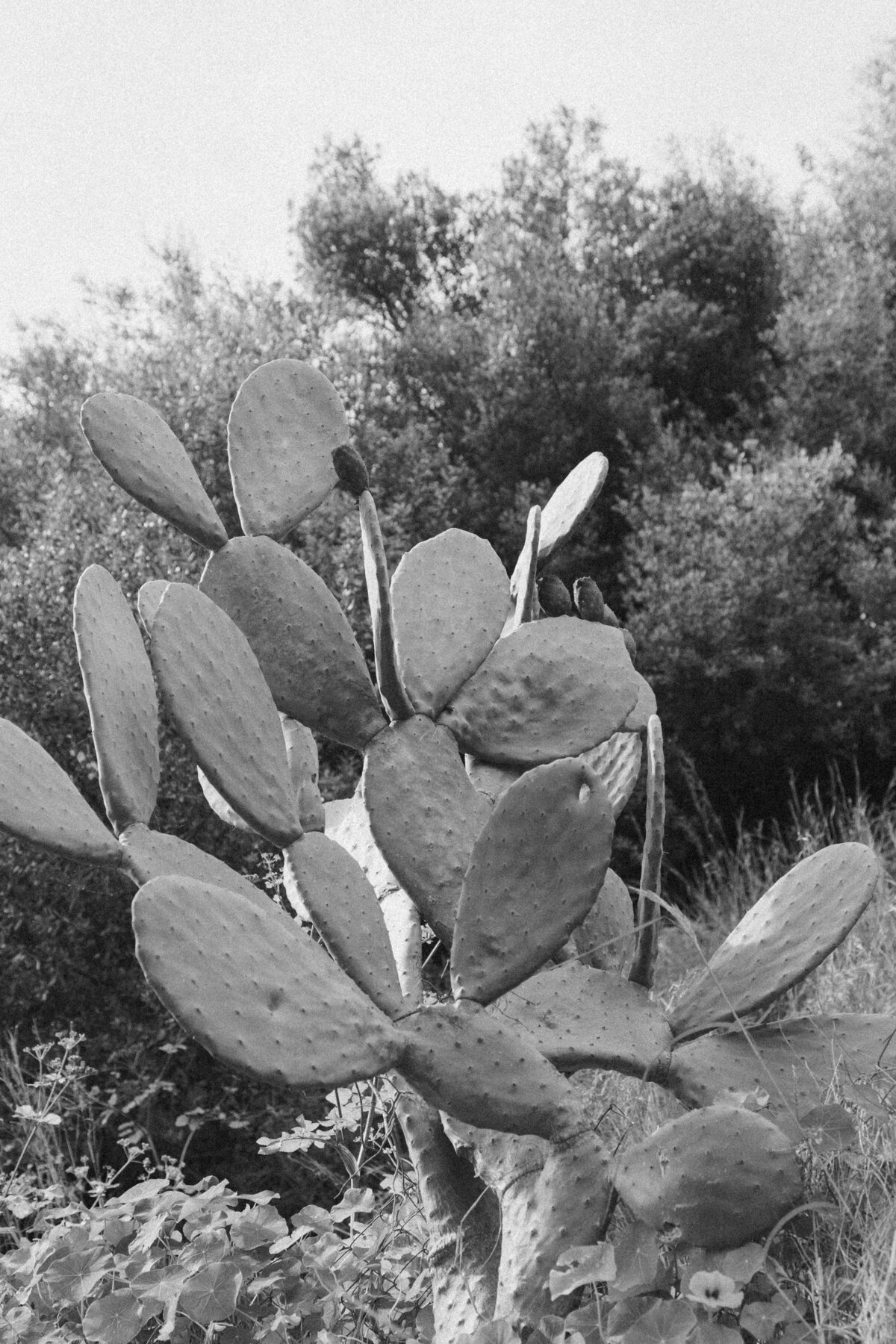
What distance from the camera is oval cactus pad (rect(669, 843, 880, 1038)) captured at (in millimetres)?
1398

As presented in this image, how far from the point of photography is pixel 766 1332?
1.12 metres

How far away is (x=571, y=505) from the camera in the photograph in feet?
6.07

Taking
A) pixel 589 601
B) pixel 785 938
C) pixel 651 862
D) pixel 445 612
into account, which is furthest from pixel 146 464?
pixel 785 938

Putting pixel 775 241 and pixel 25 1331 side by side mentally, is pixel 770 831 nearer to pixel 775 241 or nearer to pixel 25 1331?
pixel 775 241

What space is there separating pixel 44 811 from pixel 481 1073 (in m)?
0.56

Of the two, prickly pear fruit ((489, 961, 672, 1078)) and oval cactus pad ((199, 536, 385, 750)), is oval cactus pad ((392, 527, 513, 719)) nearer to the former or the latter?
oval cactus pad ((199, 536, 385, 750))

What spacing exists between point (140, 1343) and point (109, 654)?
91 centimetres

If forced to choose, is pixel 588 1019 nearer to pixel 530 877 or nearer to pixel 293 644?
pixel 530 877

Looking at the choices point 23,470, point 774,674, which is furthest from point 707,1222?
point 23,470

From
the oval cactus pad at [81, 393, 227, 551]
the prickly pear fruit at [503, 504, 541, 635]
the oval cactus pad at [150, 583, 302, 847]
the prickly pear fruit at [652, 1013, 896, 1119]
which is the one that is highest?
the oval cactus pad at [81, 393, 227, 551]

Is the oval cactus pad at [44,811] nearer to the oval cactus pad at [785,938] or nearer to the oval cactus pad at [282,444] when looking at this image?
the oval cactus pad at [282,444]

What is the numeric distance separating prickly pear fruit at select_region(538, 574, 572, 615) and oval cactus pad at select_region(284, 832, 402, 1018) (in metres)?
0.69

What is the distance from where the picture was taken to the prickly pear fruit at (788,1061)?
1.37 meters

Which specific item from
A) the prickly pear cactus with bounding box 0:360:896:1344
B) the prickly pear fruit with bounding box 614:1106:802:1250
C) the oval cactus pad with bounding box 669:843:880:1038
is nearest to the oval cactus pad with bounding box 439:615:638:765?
the prickly pear cactus with bounding box 0:360:896:1344
